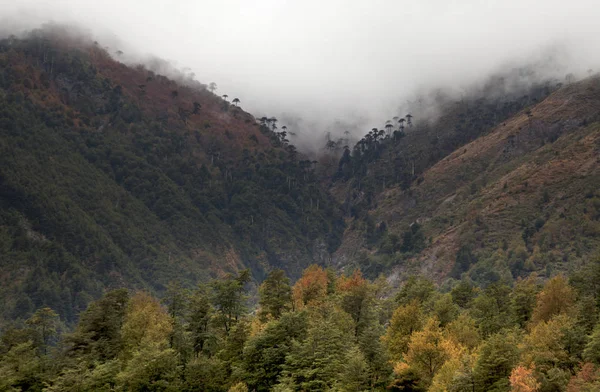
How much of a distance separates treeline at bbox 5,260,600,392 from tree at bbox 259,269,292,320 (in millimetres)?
252

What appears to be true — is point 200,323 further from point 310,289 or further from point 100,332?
point 310,289

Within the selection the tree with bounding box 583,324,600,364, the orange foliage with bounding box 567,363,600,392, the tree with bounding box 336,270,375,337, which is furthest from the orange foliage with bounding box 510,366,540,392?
the tree with bounding box 336,270,375,337

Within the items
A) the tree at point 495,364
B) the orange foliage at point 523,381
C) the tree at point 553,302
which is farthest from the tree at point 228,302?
the tree at point 553,302

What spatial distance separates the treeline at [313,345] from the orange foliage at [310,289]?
1.50ft

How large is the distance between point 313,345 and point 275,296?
28.7 metres

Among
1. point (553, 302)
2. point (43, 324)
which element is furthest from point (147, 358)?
point (553, 302)

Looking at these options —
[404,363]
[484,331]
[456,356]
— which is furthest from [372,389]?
[484,331]

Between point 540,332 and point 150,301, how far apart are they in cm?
7045

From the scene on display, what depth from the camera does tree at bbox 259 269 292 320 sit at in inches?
3519

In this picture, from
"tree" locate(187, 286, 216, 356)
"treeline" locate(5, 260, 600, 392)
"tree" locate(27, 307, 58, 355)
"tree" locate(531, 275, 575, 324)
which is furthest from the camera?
"tree" locate(27, 307, 58, 355)

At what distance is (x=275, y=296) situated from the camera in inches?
3597

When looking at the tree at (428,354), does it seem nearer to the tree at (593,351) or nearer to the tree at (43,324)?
the tree at (593,351)

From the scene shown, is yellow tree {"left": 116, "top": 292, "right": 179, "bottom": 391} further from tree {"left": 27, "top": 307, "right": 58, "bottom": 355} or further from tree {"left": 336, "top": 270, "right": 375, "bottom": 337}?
tree {"left": 336, "top": 270, "right": 375, "bottom": 337}

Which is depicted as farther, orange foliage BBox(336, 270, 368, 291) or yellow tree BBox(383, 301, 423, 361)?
orange foliage BBox(336, 270, 368, 291)
